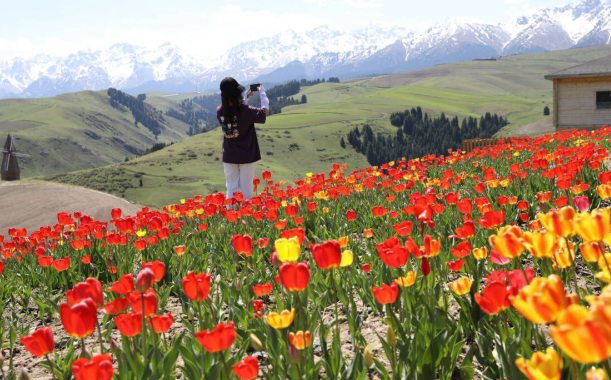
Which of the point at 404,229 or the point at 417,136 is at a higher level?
the point at 404,229

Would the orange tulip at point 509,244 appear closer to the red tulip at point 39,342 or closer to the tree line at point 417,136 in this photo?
the red tulip at point 39,342

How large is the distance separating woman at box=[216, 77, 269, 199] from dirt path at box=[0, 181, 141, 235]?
23.3 feet

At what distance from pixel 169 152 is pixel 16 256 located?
421 feet

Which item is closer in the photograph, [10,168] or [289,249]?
[289,249]

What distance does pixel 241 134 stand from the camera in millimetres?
10047

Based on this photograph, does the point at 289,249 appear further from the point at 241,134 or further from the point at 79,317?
the point at 241,134

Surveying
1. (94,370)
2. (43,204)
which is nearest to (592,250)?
(94,370)

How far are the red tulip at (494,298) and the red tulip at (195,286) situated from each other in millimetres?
1303

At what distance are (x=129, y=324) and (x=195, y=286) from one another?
0.35 metres

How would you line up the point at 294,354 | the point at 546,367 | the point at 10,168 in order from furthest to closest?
the point at 10,168 < the point at 294,354 < the point at 546,367

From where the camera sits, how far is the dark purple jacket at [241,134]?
985 centimetres

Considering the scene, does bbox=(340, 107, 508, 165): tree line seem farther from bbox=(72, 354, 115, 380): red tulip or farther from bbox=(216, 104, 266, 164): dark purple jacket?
bbox=(72, 354, 115, 380): red tulip

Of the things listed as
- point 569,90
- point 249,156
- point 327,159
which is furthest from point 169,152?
point 249,156

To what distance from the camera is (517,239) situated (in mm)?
2164
